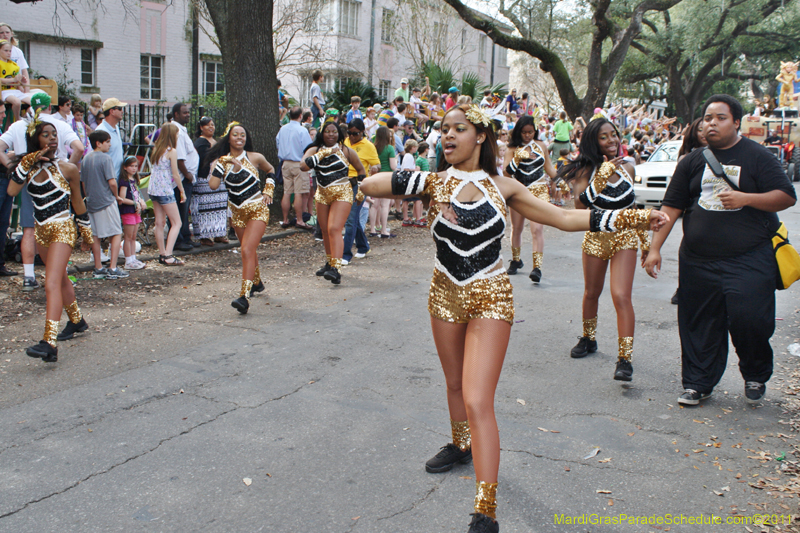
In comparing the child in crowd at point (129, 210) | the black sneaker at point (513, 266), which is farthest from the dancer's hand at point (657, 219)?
the child in crowd at point (129, 210)

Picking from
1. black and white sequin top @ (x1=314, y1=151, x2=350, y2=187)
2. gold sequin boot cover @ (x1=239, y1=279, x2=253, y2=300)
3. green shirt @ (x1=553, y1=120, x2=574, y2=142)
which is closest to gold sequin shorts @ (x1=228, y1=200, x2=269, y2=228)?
gold sequin boot cover @ (x1=239, y1=279, x2=253, y2=300)

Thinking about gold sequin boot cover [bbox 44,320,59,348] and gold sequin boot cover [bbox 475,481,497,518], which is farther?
gold sequin boot cover [bbox 44,320,59,348]

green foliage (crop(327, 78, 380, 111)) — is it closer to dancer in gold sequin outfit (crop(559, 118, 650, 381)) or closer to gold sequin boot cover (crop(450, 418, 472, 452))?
dancer in gold sequin outfit (crop(559, 118, 650, 381))

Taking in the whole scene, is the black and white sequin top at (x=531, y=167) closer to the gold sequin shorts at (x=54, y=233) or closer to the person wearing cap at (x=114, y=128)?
the gold sequin shorts at (x=54, y=233)

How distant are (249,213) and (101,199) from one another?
2.42 metres

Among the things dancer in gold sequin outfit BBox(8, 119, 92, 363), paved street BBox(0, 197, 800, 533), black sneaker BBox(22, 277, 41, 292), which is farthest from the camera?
black sneaker BBox(22, 277, 41, 292)

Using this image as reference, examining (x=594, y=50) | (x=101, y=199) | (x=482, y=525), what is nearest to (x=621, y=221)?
(x=482, y=525)

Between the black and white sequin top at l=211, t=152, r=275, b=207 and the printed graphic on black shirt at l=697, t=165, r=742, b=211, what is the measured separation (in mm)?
4558

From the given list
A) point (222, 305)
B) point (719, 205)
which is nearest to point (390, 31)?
point (222, 305)

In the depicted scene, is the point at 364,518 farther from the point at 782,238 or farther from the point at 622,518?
the point at 782,238

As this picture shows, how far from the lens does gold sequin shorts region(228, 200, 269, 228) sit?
7.59 metres

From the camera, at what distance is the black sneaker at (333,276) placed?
8797 millimetres

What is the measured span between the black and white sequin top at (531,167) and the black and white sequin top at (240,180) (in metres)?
3.38

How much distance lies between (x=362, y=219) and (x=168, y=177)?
3.02 meters
